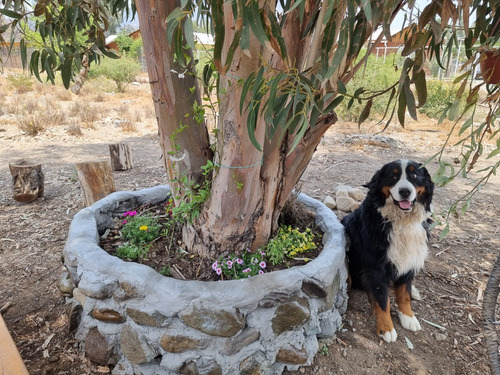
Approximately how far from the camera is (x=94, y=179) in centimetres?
361

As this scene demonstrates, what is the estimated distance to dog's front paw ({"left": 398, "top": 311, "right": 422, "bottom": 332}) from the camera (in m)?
2.29

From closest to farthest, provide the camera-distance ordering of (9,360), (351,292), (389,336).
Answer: (9,360) < (389,336) < (351,292)

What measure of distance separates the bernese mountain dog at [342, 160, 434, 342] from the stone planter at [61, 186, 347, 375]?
1.15 feet

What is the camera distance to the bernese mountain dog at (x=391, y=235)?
2121 mm

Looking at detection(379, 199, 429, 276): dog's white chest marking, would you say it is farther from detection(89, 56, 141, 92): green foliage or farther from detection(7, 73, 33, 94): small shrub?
detection(7, 73, 33, 94): small shrub

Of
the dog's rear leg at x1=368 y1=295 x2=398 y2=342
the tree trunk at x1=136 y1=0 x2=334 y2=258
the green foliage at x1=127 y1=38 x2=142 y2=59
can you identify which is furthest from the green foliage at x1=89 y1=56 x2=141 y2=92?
the dog's rear leg at x1=368 y1=295 x2=398 y2=342

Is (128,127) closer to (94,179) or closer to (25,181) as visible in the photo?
(25,181)

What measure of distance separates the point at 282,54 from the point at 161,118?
1.40 metres

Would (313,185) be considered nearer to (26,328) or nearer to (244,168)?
(244,168)

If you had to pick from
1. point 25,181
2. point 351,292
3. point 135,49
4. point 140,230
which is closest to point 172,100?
point 140,230

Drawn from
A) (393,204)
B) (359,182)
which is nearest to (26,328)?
(393,204)

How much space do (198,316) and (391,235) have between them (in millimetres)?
1362

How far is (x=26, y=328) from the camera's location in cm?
225

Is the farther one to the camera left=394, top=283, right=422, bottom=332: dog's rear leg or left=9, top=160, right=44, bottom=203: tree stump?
left=9, top=160, right=44, bottom=203: tree stump
